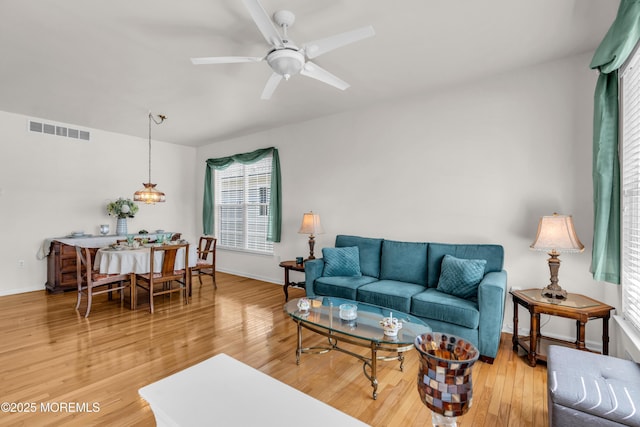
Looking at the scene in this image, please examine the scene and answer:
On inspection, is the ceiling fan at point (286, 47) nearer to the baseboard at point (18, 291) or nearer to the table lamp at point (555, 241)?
the table lamp at point (555, 241)

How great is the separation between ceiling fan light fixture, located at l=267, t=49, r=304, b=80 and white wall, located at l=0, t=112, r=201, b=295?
344 centimetres

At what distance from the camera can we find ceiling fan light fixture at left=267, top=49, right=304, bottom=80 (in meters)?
2.11

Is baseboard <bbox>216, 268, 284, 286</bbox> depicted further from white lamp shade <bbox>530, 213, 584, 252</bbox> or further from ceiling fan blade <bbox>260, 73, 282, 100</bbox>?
white lamp shade <bbox>530, 213, 584, 252</bbox>

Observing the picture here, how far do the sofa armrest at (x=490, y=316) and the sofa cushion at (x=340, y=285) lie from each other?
4.04 feet

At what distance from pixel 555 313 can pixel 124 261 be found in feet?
15.5

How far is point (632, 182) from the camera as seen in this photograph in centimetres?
Answer: 214

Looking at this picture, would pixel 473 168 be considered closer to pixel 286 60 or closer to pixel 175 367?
pixel 286 60

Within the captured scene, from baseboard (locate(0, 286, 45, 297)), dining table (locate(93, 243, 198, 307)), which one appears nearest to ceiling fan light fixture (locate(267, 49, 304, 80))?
dining table (locate(93, 243, 198, 307))

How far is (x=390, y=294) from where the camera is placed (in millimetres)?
2973

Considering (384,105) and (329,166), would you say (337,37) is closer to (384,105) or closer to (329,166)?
(384,105)

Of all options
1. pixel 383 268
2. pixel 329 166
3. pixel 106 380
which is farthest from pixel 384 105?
pixel 106 380

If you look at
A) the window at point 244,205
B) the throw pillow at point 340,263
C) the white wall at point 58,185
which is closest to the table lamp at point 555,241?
the throw pillow at point 340,263

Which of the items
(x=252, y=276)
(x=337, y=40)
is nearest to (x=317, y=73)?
(x=337, y=40)

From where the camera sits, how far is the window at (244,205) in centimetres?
555
